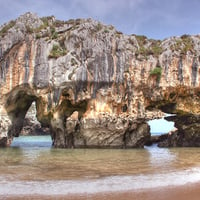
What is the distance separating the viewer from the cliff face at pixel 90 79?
23594mm

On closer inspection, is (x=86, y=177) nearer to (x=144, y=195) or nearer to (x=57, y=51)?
(x=144, y=195)

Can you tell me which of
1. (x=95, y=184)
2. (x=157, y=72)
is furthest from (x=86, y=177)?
(x=157, y=72)

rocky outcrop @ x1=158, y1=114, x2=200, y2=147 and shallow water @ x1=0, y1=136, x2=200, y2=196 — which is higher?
rocky outcrop @ x1=158, y1=114, x2=200, y2=147

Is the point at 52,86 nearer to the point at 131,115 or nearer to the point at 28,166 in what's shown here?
the point at 131,115

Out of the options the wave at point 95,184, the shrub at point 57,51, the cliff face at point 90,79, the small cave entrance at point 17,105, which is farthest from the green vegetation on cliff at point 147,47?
the wave at point 95,184

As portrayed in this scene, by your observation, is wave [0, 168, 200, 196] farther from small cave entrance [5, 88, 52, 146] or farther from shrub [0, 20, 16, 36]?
shrub [0, 20, 16, 36]

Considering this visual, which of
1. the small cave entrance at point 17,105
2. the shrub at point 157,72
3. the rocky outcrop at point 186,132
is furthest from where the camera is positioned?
the rocky outcrop at point 186,132

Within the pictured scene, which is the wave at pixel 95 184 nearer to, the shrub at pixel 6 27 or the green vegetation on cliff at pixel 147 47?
the green vegetation on cliff at pixel 147 47

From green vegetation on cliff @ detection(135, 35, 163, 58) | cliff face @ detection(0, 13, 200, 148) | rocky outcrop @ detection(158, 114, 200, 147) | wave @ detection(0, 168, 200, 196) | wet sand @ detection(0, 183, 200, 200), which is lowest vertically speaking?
wet sand @ detection(0, 183, 200, 200)

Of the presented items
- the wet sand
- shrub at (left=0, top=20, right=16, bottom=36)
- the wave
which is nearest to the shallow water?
the wave

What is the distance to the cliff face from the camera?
2359 cm

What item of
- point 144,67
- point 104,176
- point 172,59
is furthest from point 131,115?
point 104,176

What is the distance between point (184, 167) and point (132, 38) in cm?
1602

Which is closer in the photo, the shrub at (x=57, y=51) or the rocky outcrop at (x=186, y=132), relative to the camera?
the shrub at (x=57, y=51)
